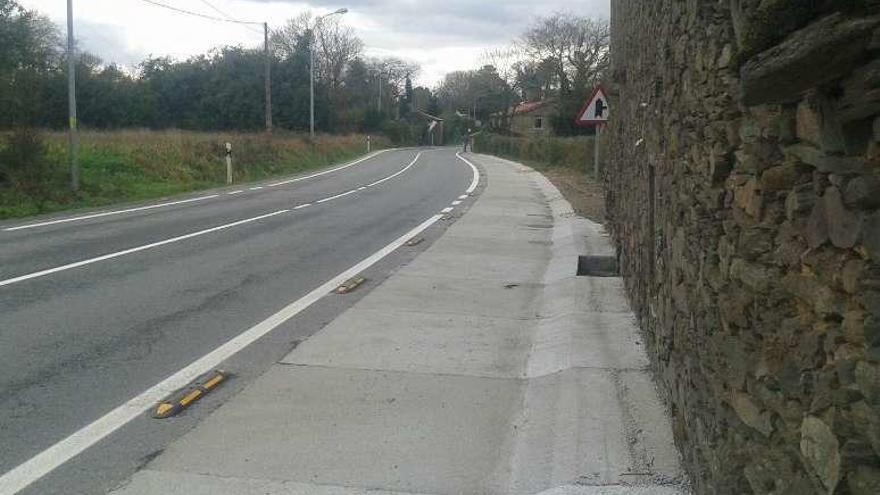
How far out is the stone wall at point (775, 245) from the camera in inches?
90.4

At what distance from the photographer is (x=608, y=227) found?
14141 mm

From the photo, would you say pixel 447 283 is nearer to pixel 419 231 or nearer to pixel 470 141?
pixel 419 231

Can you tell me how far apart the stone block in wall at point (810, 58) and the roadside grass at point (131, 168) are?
18972 millimetres

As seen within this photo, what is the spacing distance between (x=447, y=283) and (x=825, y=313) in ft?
27.8

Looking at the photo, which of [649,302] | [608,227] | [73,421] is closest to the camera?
[73,421]

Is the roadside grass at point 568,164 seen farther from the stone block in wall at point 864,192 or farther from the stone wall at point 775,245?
the stone block in wall at point 864,192

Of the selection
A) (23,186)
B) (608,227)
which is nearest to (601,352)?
(608,227)

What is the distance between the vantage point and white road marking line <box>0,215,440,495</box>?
4.88 meters

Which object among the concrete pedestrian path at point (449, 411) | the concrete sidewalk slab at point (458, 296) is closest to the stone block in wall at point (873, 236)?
the concrete pedestrian path at point (449, 411)

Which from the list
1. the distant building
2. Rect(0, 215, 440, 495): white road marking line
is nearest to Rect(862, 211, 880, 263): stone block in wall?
Rect(0, 215, 440, 495): white road marking line

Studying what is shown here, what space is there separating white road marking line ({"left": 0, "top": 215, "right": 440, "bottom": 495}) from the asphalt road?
0.07m

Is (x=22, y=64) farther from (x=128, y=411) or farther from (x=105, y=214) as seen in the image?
(x=128, y=411)

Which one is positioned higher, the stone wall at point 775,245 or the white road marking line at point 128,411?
the stone wall at point 775,245

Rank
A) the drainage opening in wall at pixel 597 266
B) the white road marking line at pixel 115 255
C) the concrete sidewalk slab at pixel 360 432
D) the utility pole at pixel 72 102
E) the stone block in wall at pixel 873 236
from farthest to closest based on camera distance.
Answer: the utility pole at pixel 72 102, the drainage opening in wall at pixel 597 266, the white road marking line at pixel 115 255, the concrete sidewalk slab at pixel 360 432, the stone block in wall at pixel 873 236
